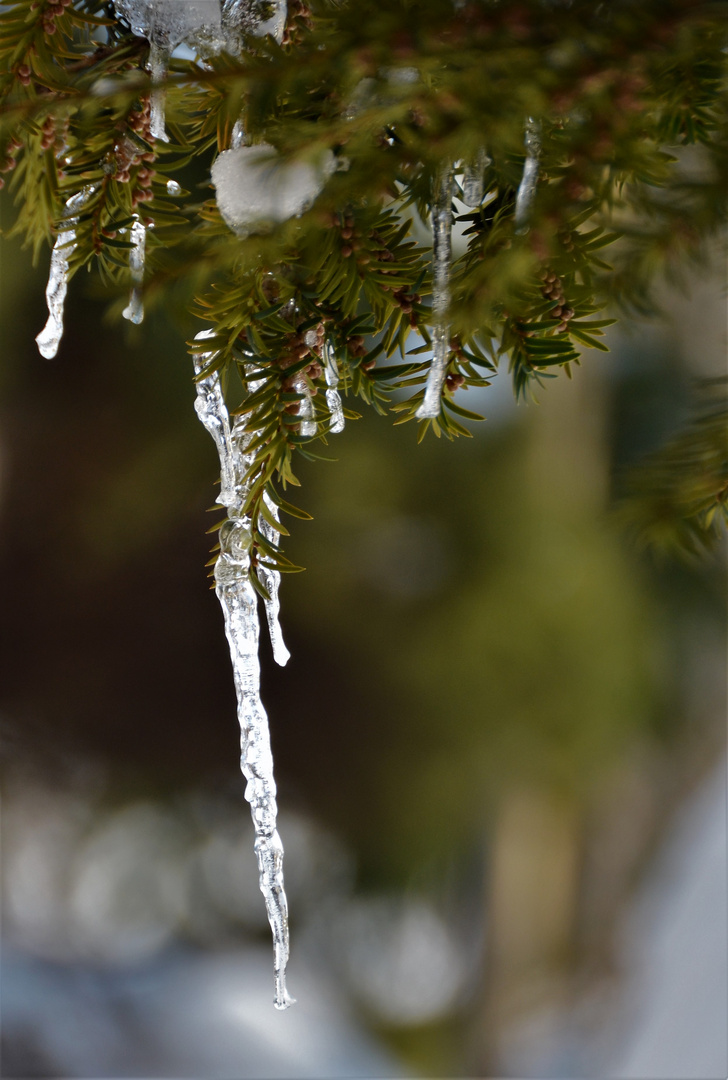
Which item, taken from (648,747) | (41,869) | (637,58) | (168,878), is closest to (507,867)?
(648,747)

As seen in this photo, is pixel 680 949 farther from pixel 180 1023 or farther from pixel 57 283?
pixel 57 283

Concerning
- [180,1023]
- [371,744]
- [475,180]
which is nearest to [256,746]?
[475,180]

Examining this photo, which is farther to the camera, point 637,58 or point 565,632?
point 565,632

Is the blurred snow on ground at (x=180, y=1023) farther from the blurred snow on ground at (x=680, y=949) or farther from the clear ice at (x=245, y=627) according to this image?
the clear ice at (x=245, y=627)

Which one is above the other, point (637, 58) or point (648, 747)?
point (648, 747)

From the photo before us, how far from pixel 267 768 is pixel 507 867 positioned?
697 millimetres

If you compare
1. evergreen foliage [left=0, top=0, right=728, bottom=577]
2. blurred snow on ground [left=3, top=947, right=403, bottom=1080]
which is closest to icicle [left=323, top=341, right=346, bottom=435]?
evergreen foliage [left=0, top=0, right=728, bottom=577]

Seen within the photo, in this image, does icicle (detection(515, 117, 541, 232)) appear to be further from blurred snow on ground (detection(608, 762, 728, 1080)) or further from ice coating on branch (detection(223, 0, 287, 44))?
blurred snow on ground (detection(608, 762, 728, 1080))

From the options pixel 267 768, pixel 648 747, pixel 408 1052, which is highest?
pixel 648 747

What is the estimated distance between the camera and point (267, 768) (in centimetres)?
18

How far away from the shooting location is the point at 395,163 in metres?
0.08

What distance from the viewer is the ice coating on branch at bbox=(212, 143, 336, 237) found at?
0.27 feet

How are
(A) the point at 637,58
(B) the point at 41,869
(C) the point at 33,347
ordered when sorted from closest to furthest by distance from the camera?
(A) the point at 637,58 → (C) the point at 33,347 → (B) the point at 41,869

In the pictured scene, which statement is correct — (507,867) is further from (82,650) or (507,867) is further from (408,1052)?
(82,650)
